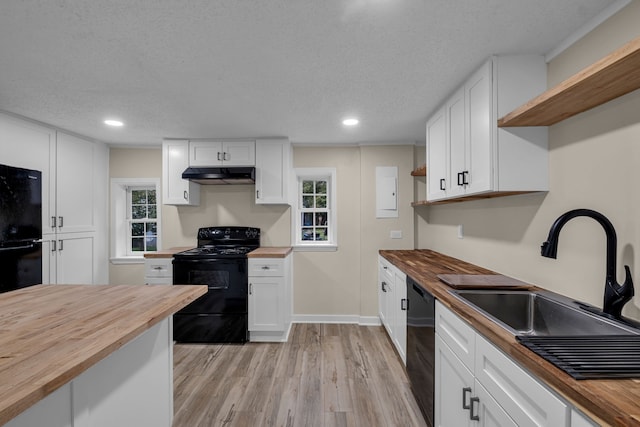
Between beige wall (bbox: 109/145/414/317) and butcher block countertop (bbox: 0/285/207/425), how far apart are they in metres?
2.31

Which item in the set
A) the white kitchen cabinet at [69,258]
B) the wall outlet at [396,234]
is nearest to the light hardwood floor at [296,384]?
the wall outlet at [396,234]

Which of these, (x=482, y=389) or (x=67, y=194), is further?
(x=67, y=194)

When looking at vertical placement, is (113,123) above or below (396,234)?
above

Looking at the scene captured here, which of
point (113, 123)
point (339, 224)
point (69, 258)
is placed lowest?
point (69, 258)

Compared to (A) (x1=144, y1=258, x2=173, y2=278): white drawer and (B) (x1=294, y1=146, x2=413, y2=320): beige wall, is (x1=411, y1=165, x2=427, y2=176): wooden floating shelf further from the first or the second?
(A) (x1=144, y1=258, x2=173, y2=278): white drawer

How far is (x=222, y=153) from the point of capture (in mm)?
3490

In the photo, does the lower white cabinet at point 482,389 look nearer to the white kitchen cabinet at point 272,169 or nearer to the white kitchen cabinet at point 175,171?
the white kitchen cabinet at point 272,169

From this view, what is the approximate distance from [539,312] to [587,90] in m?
1.08

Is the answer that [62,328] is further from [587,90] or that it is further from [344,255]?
[344,255]

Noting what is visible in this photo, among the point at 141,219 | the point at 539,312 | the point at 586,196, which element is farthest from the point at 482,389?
the point at 141,219

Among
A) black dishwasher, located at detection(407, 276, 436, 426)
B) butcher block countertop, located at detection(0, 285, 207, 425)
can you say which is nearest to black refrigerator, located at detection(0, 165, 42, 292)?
butcher block countertop, located at detection(0, 285, 207, 425)

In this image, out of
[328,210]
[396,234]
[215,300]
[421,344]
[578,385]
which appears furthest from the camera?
[328,210]

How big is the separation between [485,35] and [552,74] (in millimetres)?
505

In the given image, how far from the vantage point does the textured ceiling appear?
1343 millimetres
